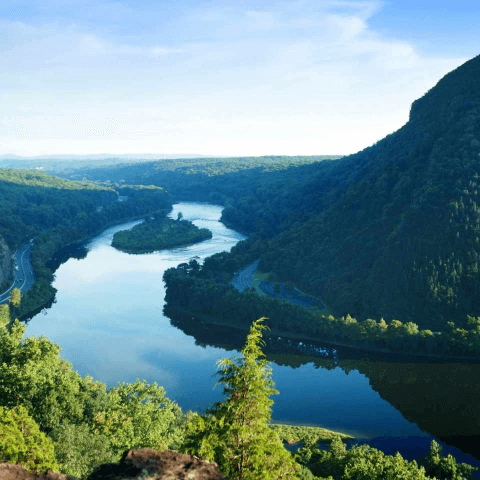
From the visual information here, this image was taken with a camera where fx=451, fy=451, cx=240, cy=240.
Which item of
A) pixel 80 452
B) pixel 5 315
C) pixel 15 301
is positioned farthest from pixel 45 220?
pixel 80 452

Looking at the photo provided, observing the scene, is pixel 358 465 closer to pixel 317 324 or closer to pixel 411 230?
pixel 317 324

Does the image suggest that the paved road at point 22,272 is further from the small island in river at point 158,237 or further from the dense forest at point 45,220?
the small island in river at point 158,237

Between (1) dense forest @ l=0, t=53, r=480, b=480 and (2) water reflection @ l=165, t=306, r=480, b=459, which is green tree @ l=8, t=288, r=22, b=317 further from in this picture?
(2) water reflection @ l=165, t=306, r=480, b=459

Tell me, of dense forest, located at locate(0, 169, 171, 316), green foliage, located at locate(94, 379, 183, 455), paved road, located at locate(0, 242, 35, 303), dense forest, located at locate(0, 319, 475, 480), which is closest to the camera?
dense forest, located at locate(0, 319, 475, 480)

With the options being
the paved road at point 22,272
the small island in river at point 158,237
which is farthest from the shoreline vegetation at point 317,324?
the small island in river at point 158,237

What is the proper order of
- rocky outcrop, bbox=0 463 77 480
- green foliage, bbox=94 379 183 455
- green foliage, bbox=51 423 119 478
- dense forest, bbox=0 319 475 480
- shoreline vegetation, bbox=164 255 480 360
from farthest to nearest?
shoreline vegetation, bbox=164 255 480 360
green foliage, bbox=94 379 183 455
green foliage, bbox=51 423 119 478
dense forest, bbox=0 319 475 480
rocky outcrop, bbox=0 463 77 480

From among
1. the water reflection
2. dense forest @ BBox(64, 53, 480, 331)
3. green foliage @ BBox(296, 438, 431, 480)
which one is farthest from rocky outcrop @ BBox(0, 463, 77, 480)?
dense forest @ BBox(64, 53, 480, 331)
